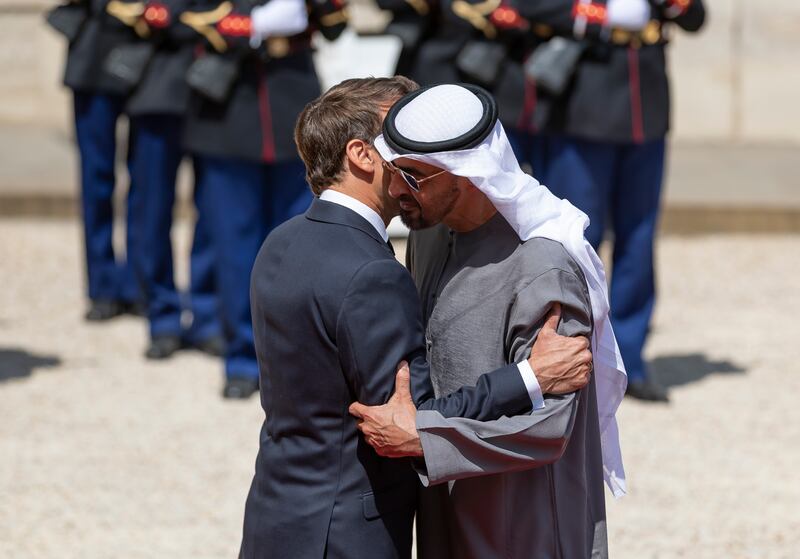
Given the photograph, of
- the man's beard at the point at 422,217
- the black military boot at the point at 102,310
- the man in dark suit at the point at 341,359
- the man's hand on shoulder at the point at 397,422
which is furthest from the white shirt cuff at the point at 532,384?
the black military boot at the point at 102,310

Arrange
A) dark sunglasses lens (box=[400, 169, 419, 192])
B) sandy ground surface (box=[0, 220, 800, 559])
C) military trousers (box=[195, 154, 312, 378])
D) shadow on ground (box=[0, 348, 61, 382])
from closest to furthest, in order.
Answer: dark sunglasses lens (box=[400, 169, 419, 192]) < sandy ground surface (box=[0, 220, 800, 559]) < military trousers (box=[195, 154, 312, 378]) < shadow on ground (box=[0, 348, 61, 382])

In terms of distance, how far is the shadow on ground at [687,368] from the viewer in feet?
21.3

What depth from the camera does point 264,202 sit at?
6.19m

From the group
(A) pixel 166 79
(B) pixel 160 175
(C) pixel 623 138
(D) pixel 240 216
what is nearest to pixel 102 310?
(B) pixel 160 175

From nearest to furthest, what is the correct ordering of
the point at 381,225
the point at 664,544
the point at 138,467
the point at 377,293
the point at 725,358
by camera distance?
the point at 377,293, the point at 381,225, the point at 664,544, the point at 138,467, the point at 725,358

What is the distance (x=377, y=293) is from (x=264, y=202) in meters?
3.64

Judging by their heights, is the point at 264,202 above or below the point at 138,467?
above

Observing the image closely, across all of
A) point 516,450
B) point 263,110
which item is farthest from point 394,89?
point 263,110

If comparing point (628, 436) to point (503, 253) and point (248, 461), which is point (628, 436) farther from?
point (503, 253)

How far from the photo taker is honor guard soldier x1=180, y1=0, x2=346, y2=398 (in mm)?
5918

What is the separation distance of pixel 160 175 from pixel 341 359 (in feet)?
14.5

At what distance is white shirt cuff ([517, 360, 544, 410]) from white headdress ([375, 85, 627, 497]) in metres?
0.22

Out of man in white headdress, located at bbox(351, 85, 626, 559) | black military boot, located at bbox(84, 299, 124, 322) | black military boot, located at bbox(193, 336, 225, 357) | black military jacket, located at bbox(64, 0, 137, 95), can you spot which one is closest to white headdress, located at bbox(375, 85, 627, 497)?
man in white headdress, located at bbox(351, 85, 626, 559)

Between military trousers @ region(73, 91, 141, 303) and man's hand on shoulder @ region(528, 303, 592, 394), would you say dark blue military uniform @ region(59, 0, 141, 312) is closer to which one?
military trousers @ region(73, 91, 141, 303)
